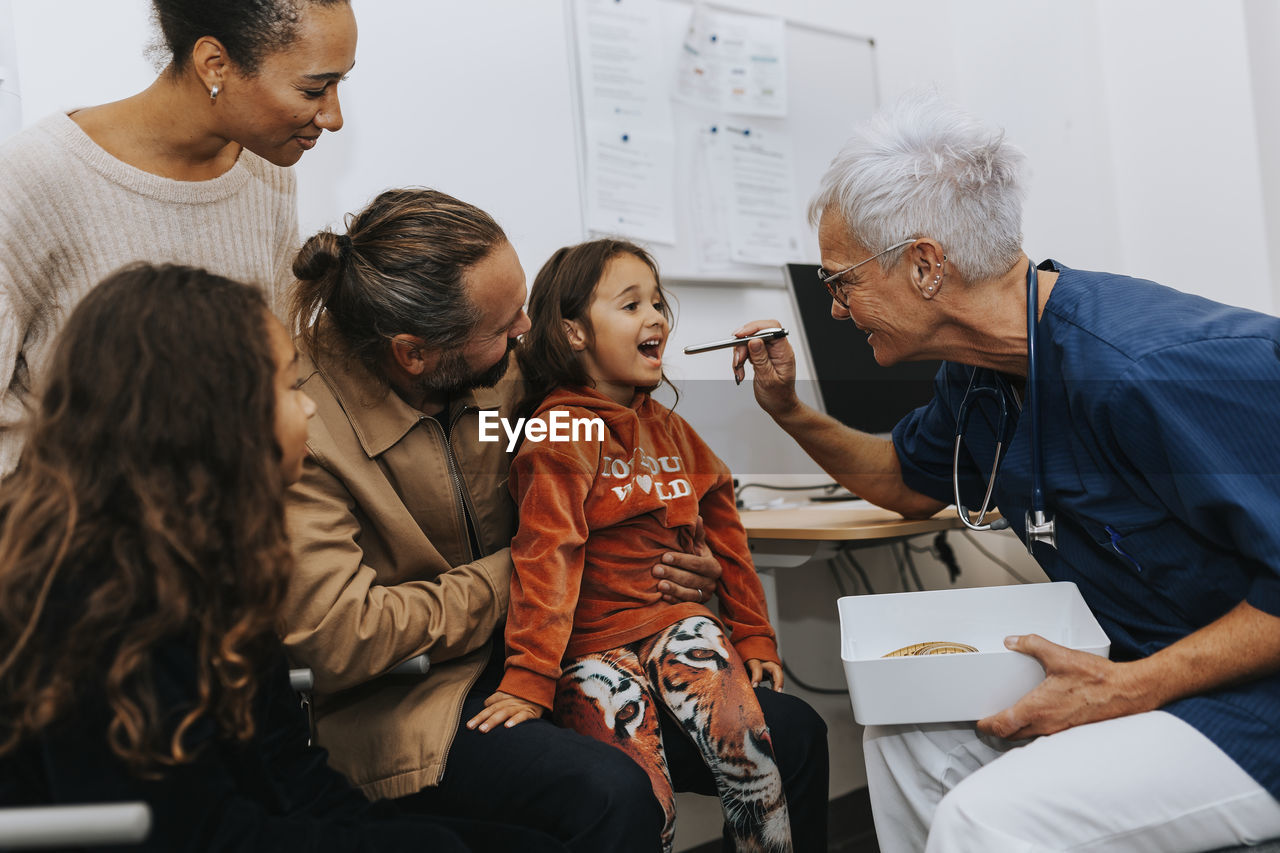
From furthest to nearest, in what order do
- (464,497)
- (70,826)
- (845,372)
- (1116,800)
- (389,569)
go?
(845,372)
(464,497)
(389,569)
(1116,800)
(70,826)

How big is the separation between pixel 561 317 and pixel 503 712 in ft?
2.20

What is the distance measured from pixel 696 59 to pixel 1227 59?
1.34 meters

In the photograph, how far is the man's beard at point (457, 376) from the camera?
141cm

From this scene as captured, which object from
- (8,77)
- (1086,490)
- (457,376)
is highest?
(8,77)

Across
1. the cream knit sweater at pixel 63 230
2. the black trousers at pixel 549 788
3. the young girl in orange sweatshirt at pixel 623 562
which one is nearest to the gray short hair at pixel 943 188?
the young girl in orange sweatshirt at pixel 623 562

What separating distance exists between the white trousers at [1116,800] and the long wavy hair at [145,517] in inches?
28.1

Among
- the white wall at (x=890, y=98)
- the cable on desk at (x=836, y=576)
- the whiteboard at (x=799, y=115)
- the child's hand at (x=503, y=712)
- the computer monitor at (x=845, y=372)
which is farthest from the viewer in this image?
the cable on desk at (x=836, y=576)

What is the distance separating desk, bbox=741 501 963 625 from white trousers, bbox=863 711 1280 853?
2.05ft

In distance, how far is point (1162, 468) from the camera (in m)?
1.12

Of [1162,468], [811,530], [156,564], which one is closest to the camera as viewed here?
[156,564]

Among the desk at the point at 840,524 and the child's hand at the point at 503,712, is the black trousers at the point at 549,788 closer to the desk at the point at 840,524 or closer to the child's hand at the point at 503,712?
the child's hand at the point at 503,712

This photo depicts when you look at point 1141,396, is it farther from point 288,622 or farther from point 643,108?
point 643,108

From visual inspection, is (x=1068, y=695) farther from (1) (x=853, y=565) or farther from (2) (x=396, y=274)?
(1) (x=853, y=565)

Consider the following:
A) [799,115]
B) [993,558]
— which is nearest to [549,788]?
[993,558]
